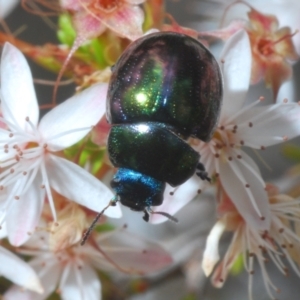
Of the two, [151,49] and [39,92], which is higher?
[151,49]

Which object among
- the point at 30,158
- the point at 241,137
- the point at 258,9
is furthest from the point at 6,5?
the point at 241,137

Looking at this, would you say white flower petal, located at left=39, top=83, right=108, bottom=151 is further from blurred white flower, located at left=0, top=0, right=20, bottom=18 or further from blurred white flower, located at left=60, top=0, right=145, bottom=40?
blurred white flower, located at left=0, top=0, right=20, bottom=18

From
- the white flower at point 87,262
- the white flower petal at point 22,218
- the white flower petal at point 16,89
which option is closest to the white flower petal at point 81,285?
the white flower at point 87,262

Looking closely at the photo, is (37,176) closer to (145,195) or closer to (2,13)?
(145,195)

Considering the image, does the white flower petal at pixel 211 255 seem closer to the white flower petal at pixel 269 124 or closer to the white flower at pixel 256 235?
the white flower at pixel 256 235

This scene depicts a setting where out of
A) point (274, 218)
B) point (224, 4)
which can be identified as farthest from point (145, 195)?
point (224, 4)

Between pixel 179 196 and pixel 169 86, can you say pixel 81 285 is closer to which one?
pixel 179 196
